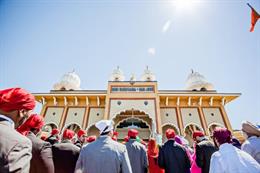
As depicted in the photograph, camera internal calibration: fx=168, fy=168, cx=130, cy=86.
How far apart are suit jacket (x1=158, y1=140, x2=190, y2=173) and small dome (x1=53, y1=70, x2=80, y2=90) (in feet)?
66.0

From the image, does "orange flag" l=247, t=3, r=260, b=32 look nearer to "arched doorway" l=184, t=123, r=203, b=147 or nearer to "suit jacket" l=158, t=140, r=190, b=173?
"suit jacket" l=158, t=140, r=190, b=173

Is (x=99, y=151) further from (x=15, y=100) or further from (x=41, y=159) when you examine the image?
(x=15, y=100)

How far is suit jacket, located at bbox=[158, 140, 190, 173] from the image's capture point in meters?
3.46

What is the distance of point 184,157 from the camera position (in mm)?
3520

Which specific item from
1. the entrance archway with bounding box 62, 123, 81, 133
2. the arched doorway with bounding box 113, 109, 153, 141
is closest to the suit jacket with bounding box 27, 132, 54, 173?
the arched doorway with bounding box 113, 109, 153, 141

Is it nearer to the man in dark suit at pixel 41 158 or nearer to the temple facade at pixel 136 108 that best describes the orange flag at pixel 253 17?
the man in dark suit at pixel 41 158

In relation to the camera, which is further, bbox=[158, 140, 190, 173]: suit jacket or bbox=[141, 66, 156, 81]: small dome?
bbox=[141, 66, 156, 81]: small dome

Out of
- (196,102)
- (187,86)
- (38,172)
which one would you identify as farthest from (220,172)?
(187,86)

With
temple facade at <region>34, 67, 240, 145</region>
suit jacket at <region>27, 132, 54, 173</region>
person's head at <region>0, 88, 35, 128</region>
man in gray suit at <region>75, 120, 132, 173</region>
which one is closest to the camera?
person's head at <region>0, 88, 35, 128</region>

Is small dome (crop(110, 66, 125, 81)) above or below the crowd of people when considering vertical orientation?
above

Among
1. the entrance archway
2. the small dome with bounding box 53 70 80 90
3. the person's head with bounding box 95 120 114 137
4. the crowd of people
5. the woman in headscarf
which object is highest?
the small dome with bounding box 53 70 80 90

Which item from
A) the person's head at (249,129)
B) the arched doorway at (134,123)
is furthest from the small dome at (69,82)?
the person's head at (249,129)

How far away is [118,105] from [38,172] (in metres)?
15.3

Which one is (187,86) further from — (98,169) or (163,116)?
(98,169)
